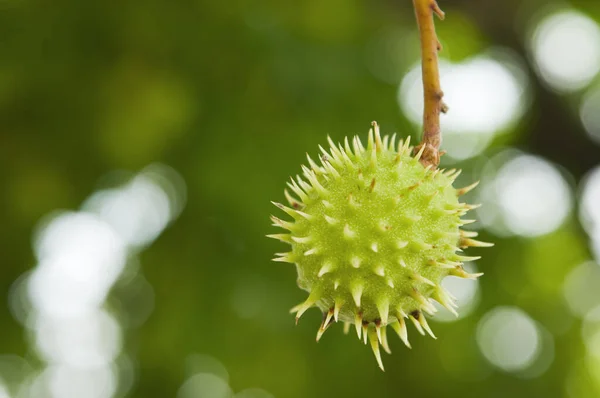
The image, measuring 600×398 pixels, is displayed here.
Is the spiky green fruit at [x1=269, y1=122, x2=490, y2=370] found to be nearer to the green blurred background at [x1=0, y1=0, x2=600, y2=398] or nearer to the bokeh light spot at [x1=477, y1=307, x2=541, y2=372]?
the green blurred background at [x1=0, y1=0, x2=600, y2=398]

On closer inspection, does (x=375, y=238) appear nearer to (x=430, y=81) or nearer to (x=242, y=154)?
(x=430, y=81)

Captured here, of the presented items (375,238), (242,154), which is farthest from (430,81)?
(242,154)

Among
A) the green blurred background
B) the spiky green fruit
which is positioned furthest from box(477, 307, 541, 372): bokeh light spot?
the spiky green fruit

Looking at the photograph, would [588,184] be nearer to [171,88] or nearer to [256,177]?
[256,177]

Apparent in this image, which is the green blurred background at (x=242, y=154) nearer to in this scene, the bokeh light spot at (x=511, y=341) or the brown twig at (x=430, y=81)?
the bokeh light spot at (x=511, y=341)

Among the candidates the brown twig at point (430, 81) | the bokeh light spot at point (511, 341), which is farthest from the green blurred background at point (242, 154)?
the brown twig at point (430, 81)

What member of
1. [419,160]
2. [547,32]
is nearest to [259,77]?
[419,160]

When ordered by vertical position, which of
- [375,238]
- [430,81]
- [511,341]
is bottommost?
[375,238]
